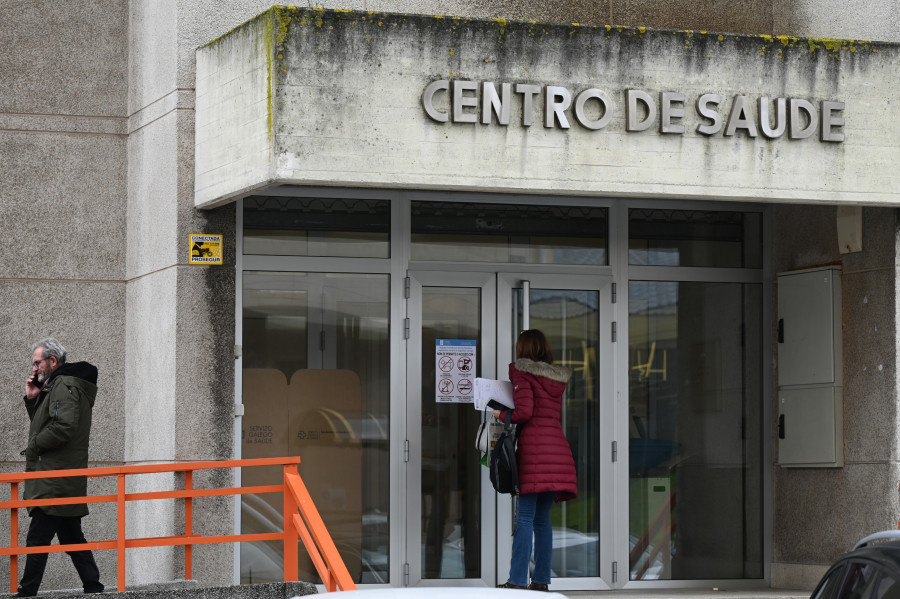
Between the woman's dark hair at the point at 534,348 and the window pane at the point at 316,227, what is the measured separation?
1.48 metres

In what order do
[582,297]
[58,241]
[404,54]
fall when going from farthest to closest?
[582,297] → [58,241] → [404,54]

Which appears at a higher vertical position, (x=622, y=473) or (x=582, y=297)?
(x=582, y=297)

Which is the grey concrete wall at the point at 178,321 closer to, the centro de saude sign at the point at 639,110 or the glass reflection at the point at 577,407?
the centro de saude sign at the point at 639,110

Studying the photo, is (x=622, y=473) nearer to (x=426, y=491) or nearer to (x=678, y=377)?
(x=678, y=377)

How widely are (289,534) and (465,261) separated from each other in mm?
3069

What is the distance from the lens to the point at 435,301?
10320 mm

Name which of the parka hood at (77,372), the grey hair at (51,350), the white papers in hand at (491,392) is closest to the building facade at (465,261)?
the parka hood at (77,372)

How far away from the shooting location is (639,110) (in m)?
8.98

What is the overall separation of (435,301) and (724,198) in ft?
7.97

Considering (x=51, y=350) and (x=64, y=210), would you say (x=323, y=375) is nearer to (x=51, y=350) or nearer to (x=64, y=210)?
(x=51, y=350)

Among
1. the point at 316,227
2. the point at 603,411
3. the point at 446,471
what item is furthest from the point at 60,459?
Result: the point at 603,411

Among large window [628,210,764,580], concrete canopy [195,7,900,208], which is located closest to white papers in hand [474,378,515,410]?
concrete canopy [195,7,900,208]

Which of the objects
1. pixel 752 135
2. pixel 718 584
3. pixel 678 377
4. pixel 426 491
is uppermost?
pixel 752 135

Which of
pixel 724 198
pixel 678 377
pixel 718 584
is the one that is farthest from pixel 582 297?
pixel 718 584
